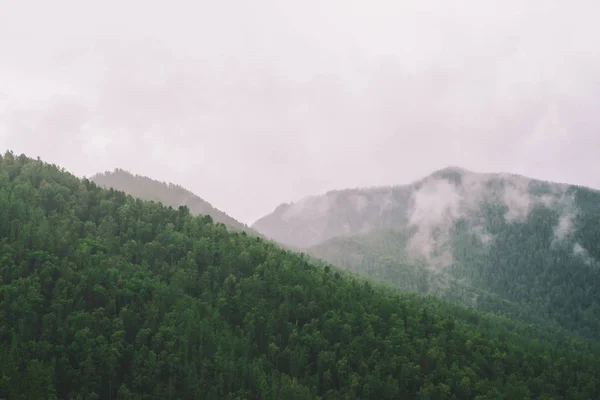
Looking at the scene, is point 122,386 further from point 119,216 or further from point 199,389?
point 119,216

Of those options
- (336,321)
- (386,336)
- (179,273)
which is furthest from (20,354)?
(386,336)

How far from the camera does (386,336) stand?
16500 cm

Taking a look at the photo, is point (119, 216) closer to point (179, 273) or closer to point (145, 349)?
point (179, 273)

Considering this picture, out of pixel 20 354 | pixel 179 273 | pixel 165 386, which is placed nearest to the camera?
pixel 20 354

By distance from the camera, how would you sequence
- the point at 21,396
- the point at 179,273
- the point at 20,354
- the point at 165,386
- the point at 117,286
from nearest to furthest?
1. the point at 21,396
2. the point at 20,354
3. the point at 165,386
4. the point at 117,286
5. the point at 179,273

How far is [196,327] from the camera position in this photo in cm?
14850

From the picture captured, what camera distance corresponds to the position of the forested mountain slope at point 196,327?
425 feet

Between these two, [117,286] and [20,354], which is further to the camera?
[117,286]

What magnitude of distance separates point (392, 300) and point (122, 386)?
103 metres

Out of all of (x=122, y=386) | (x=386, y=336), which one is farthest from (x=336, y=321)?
(x=122, y=386)

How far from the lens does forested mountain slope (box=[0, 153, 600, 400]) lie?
425 feet

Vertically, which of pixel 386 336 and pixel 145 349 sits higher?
pixel 386 336

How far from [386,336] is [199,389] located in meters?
63.2

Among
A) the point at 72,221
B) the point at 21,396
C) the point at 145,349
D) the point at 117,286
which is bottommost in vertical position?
the point at 21,396
